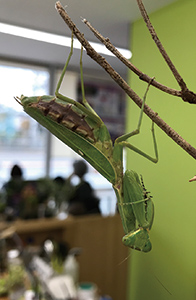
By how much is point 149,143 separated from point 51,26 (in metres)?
0.15

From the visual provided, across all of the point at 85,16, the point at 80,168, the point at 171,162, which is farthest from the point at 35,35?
the point at 80,168

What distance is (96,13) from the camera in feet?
1.11

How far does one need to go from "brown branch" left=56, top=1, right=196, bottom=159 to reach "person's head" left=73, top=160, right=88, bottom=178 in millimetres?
1054

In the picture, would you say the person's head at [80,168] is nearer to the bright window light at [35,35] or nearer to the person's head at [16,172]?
the person's head at [16,172]

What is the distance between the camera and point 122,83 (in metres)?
0.28

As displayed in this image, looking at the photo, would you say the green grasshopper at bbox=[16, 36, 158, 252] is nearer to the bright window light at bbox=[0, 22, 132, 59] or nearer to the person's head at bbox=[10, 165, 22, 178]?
the bright window light at bbox=[0, 22, 132, 59]

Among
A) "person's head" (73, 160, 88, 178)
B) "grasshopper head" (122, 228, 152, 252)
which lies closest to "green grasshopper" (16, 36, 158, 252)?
"grasshopper head" (122, 228, 152, 252)

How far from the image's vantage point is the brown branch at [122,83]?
0.91ft

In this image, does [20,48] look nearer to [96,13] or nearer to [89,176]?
[96,13]

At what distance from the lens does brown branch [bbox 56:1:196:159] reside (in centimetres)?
28

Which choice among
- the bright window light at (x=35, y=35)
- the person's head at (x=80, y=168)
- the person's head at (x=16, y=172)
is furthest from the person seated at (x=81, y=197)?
the bright window light at (x=35, y=35)

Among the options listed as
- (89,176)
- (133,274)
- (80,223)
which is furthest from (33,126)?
(133,274)

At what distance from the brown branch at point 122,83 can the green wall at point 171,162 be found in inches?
0.7

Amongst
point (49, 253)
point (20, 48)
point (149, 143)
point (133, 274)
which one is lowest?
point (49, 253)
